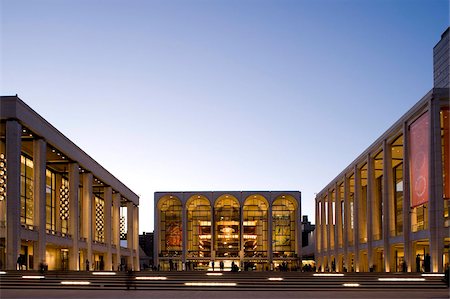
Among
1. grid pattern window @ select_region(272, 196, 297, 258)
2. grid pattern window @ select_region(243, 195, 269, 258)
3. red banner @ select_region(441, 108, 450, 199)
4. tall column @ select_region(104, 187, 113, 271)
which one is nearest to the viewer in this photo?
red banner @ select_region(441, 108, 450, 199)

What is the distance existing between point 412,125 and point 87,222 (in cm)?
3358

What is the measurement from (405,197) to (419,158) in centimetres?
539

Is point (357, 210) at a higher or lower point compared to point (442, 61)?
lower

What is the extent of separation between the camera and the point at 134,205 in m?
95.8

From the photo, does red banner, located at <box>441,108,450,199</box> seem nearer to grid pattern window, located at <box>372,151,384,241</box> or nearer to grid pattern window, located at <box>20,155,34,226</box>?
grid pattern window, located at <box>372,151,384,241</box>

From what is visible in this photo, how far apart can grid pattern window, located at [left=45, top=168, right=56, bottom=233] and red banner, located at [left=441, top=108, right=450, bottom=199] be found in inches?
1439

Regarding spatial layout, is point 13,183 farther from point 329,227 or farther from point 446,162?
point 329,227

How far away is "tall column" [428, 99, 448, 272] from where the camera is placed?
137ft

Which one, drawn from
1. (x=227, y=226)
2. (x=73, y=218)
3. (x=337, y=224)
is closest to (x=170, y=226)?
(x=227, y=226)

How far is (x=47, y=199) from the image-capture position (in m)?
62.2

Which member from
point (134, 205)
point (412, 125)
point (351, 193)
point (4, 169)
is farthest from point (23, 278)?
point (134, 205)

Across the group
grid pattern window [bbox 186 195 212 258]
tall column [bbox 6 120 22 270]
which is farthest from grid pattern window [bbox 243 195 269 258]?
tall column [bbox 6 120 22 270]

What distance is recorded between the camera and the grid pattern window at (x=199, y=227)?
11094cm

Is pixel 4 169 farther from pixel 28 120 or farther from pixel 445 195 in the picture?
pixel 445 195
